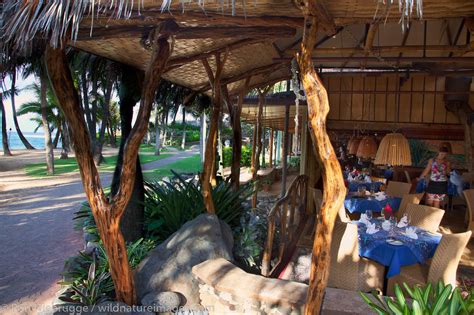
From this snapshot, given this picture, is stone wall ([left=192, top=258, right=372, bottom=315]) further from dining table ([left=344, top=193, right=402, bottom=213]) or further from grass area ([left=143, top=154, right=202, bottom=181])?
grass area ([left=143, top=154, right=202, bottom=181])

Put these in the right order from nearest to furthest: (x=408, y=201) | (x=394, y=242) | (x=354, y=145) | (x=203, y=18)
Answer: (x=203, y=18)
(x=394, y=242)
(x=408, y=201)
(x=354, y=145)

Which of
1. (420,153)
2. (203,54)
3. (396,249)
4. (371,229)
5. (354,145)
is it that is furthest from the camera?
(420,153)

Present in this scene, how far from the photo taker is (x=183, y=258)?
370 cm

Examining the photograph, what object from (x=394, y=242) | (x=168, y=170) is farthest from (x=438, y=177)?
(x=168, y=170)

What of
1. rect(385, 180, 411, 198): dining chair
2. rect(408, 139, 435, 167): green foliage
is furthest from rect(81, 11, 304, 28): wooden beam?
rect(408, 139, 435, 167): green foliage

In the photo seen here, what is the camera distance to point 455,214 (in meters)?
8.12

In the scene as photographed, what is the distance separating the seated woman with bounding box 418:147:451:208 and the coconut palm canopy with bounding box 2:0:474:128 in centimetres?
164

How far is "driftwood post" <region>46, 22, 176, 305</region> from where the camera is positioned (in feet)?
9.60

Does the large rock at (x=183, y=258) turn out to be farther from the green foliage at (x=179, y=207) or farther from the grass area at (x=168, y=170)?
the grass area at (x=168, y=170)

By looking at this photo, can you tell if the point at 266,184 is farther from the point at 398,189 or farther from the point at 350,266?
the point at 350,266

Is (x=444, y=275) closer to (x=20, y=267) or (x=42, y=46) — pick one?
(x=42, y=46)

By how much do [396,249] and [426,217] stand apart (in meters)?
1.38

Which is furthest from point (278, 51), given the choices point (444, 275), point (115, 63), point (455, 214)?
point (455, 214)

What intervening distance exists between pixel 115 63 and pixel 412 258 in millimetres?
4162
